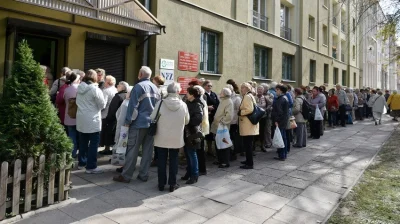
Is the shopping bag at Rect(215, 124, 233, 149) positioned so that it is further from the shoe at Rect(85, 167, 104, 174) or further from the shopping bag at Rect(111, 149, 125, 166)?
the shoe at Rect(85, 167, 104, 174)

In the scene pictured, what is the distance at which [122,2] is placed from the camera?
7.35 meters

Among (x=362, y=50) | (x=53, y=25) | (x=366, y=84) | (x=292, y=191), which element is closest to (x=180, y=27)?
(x=53, y=25)

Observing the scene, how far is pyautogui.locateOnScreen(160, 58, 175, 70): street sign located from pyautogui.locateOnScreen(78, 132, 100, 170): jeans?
3.97m

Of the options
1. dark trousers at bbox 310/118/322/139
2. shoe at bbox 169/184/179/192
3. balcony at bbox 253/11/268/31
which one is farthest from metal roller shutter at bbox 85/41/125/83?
balcony at bbox 253/11/268/31

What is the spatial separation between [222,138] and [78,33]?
4691 millimetres

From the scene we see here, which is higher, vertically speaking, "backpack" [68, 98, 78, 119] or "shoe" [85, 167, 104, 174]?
"backpack" [68, 98, 78, 119]

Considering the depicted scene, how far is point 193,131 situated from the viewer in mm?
5258

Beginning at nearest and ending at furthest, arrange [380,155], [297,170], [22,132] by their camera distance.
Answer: [22,132] < [297,170] < [380,155]

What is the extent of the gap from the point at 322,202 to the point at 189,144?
7.61ft

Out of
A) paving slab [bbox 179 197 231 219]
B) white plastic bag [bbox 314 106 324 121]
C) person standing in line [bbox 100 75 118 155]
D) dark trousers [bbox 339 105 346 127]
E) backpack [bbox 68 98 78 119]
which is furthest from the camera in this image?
dark trousers [bbox 339 105 346 127]

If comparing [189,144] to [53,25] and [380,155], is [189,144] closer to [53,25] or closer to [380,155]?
[53,25]

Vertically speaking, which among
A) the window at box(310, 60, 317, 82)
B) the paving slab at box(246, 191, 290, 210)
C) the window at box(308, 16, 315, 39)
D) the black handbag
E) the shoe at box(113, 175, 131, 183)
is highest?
the window at box(308, 16, 315, 39)

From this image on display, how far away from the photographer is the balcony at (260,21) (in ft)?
47.8

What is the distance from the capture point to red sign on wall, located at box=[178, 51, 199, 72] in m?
9.76
